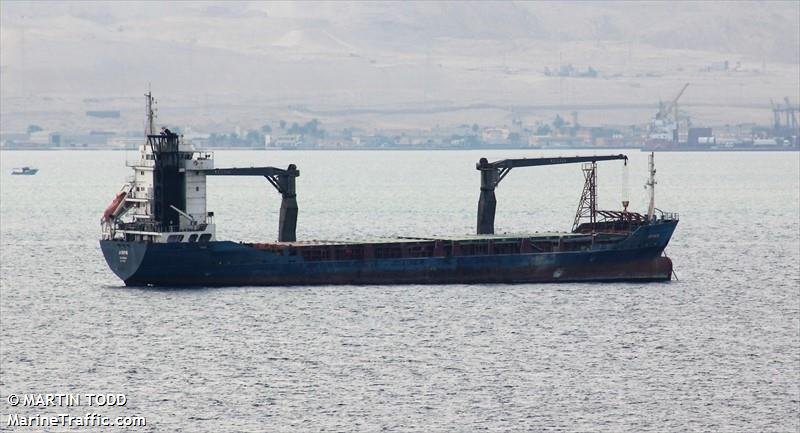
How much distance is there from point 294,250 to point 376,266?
548cm

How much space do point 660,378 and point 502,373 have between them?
731 centimetres

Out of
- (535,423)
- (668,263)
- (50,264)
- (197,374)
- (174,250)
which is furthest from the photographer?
(50,264)

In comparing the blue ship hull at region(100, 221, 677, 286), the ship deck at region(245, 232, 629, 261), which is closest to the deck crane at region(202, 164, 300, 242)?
the ship deck at region(245, 232, 629, 261)

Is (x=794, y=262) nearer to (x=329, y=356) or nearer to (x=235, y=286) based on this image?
(x=235, y=286)

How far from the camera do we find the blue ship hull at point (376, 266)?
10462 cm

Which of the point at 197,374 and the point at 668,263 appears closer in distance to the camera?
the point at 197,374

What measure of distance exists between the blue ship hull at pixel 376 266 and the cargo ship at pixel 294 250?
64 mm

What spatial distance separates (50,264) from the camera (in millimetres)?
130000

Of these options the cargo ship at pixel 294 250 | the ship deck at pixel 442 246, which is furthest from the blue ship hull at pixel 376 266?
the ship deck at pixel 442 246

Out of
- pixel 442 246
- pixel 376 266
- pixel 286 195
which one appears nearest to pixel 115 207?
pixel 286 195

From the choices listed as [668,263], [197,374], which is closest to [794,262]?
[668,263]

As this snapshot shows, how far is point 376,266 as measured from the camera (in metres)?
110

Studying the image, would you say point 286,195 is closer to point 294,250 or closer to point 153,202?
point 294,250

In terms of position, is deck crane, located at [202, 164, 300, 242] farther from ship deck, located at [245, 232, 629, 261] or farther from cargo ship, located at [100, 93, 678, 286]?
ship deck, located at [245, 232, 629, 261]
